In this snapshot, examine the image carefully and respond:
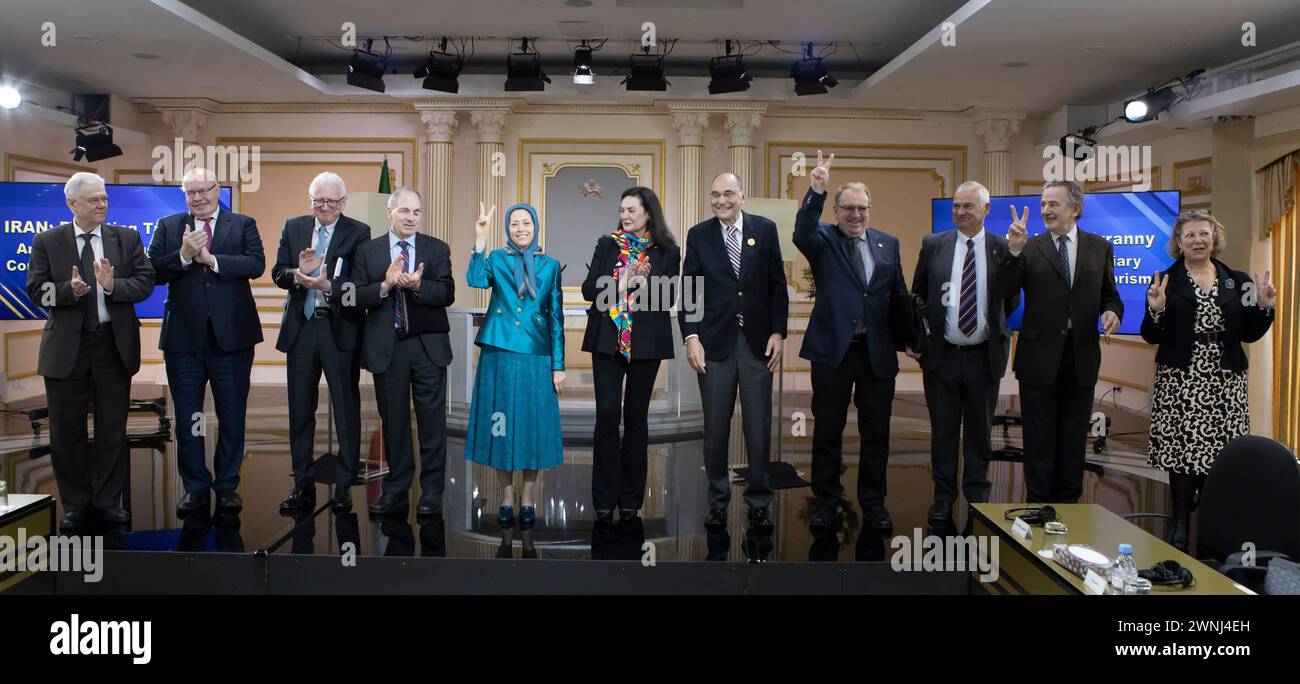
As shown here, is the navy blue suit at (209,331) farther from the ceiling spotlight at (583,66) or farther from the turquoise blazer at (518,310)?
the ceiling spotlight at (583,66)

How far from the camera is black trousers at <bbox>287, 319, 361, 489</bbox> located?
4.53 metres

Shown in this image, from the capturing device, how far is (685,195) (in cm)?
1009

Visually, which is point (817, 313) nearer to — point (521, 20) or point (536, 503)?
point (536, 503)

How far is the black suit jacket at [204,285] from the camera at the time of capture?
4.43m

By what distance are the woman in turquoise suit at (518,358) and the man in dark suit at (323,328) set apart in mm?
679

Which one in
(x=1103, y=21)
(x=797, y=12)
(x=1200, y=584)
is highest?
(x=797, y=12)

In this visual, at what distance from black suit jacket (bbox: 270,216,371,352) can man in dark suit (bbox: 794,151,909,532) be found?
6.97 feet

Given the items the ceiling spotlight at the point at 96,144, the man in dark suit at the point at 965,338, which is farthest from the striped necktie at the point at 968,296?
the ceiling spotlight at the point at 96,144

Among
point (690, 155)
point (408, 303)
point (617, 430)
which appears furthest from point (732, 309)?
point (690, 155)

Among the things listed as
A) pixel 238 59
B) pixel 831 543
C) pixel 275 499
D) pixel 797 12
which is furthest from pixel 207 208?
pixel 797 12

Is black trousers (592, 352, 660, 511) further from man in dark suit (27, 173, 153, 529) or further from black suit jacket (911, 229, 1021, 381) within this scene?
man in dark suit (27, 173, 153, 529)

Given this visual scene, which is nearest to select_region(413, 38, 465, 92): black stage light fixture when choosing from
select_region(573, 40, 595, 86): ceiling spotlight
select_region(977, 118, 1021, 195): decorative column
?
select_region(573, 40, 595, 86): ceiling spotlight

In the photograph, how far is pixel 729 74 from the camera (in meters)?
8.67

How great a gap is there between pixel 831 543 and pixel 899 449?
264 centimetres
